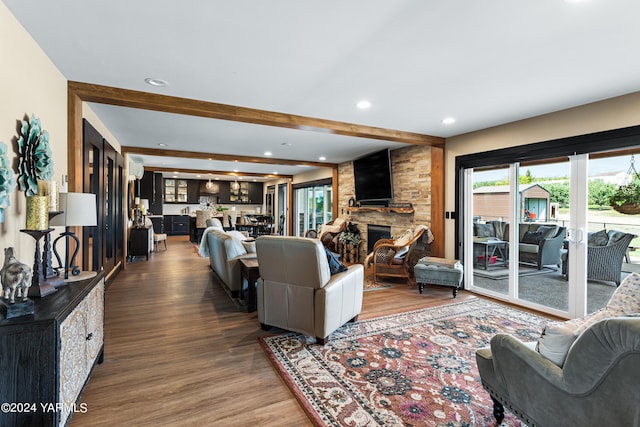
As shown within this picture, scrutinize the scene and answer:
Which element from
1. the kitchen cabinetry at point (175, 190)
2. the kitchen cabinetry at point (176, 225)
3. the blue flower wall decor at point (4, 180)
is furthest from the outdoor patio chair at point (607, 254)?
the kitchen cabinetry at point (175, 190)

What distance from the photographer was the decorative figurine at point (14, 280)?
1508 mm

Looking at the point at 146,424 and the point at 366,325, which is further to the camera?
the point at 366,325

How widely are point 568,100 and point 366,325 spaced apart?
324 cm

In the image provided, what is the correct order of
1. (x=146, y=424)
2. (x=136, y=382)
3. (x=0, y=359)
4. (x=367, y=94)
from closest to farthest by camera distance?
1. (x=0, y=359)
2. (x=146, y=424)
3. (x=136, y=382)
4. (x=367, y=94)

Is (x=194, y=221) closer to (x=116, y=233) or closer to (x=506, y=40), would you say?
(x=116, y=233)

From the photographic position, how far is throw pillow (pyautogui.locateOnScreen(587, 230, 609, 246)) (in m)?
3.53

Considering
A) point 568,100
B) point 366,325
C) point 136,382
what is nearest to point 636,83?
point 568,100

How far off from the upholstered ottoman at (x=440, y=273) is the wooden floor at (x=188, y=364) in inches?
8.6

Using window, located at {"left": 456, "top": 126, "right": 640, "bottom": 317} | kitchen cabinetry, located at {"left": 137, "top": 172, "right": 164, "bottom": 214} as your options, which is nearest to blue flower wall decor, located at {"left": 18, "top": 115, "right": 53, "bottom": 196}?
window, located at {"left": 456, "top": 126, "right": 640, "bottom": 317}

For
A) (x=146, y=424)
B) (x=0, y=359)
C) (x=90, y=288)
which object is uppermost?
(x=90, y=288)

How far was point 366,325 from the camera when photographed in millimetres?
3369

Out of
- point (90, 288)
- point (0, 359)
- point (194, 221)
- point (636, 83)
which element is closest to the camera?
point (0, 359)

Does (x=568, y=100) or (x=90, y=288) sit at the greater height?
(x=568, y=100)

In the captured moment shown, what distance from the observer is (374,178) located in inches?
259
